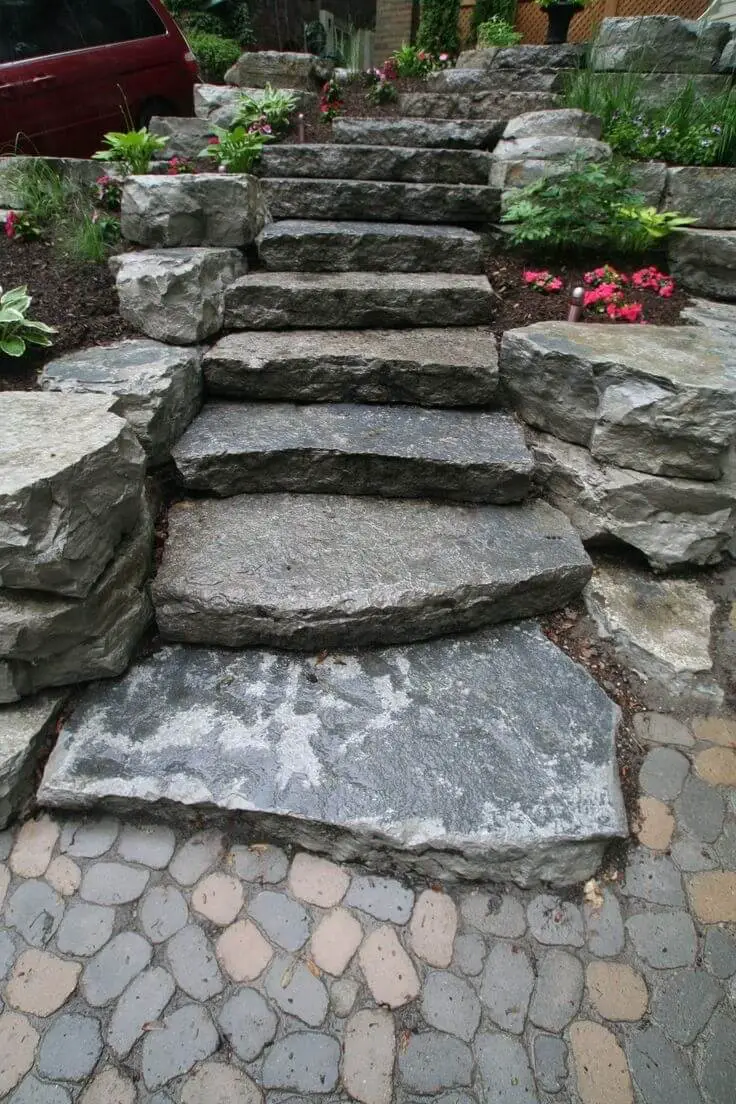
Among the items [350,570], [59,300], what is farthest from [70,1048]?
[59,300]

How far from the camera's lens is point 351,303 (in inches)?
114

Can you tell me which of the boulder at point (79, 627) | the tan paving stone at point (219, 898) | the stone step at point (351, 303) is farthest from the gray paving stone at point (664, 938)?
the stone step at point (351, 303)

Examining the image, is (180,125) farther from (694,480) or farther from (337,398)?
(694,480)

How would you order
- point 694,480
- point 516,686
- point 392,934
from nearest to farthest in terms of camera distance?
point 392,934 < point 516,686 < point 694,480

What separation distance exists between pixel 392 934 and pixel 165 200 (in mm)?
3195

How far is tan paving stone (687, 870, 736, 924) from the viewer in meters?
1.56

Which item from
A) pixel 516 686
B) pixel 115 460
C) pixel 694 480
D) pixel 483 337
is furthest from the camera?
Result: pixel 483 337

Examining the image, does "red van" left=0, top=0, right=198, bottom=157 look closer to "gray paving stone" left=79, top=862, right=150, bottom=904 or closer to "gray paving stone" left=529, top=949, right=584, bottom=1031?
"gray paving stone" left=79, top=862, right=150, bottom=904

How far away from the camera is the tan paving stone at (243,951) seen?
145 centimetres

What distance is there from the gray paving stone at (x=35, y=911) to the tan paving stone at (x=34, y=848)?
4 centimetres

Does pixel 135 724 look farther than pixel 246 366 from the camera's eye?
No

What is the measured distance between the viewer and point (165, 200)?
2.88 m

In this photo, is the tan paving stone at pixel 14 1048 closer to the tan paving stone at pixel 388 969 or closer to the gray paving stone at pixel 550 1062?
the tan paving stone at pixel 388 969

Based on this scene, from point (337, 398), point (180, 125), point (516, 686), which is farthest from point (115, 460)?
point (180, 125)
